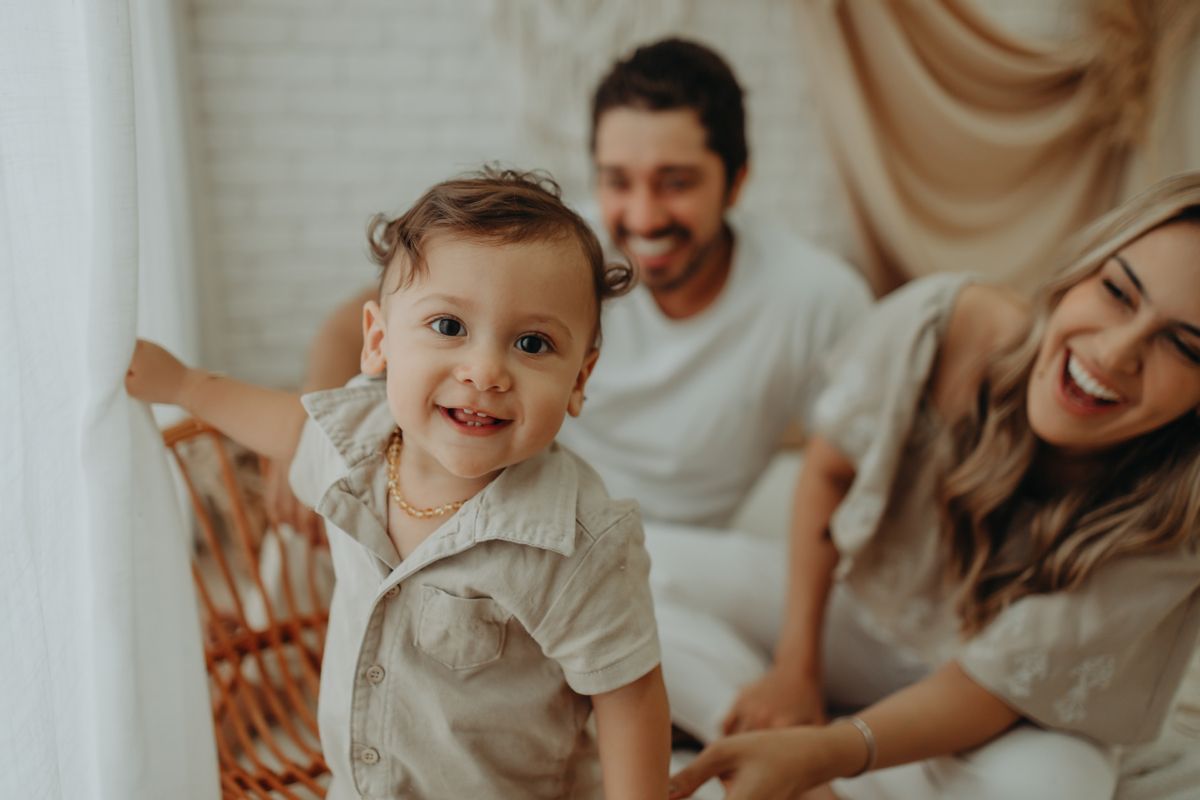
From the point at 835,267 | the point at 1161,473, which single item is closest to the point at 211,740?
the point at 1161,473

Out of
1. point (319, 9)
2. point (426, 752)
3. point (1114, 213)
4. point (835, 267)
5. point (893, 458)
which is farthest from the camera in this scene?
point (319, 9)

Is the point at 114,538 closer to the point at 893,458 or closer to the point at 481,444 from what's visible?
the point at 481,444

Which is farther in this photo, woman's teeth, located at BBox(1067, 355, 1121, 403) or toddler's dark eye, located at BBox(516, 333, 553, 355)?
woman's teeth, located at BBox(1067, 355, 1121, 403)

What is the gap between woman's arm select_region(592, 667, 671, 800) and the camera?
2.52ft

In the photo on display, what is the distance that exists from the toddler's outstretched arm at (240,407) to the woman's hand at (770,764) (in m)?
→ 0.56

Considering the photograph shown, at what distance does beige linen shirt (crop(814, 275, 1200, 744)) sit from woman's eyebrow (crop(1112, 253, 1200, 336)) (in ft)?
0.91

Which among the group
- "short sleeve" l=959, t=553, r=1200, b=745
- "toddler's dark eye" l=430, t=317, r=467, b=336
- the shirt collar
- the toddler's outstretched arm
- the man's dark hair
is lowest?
"short sleeve" l=959, t=553, r=1200, b=745

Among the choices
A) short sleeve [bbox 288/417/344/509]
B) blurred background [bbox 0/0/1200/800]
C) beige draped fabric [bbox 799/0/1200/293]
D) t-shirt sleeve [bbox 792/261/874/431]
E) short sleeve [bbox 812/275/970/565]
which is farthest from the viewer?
beige draped fabric [bbox 799/0/1200/293]

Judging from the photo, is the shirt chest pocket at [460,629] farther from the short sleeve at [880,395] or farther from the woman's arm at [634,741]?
the short sleeve at [880,395]

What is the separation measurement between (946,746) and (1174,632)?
1.00ft

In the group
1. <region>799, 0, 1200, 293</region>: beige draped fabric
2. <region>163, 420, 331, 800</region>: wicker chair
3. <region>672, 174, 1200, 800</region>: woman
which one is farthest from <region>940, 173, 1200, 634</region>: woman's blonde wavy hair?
<region>799, 0, 1200, 293</region>: beige draped fabric

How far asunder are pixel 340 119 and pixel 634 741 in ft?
5.67

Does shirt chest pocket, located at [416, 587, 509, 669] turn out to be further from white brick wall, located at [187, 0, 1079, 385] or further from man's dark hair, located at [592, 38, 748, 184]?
white brick wall, located at [187, 0, 1079, 385]

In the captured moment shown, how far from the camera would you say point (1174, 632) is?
3.40ft
